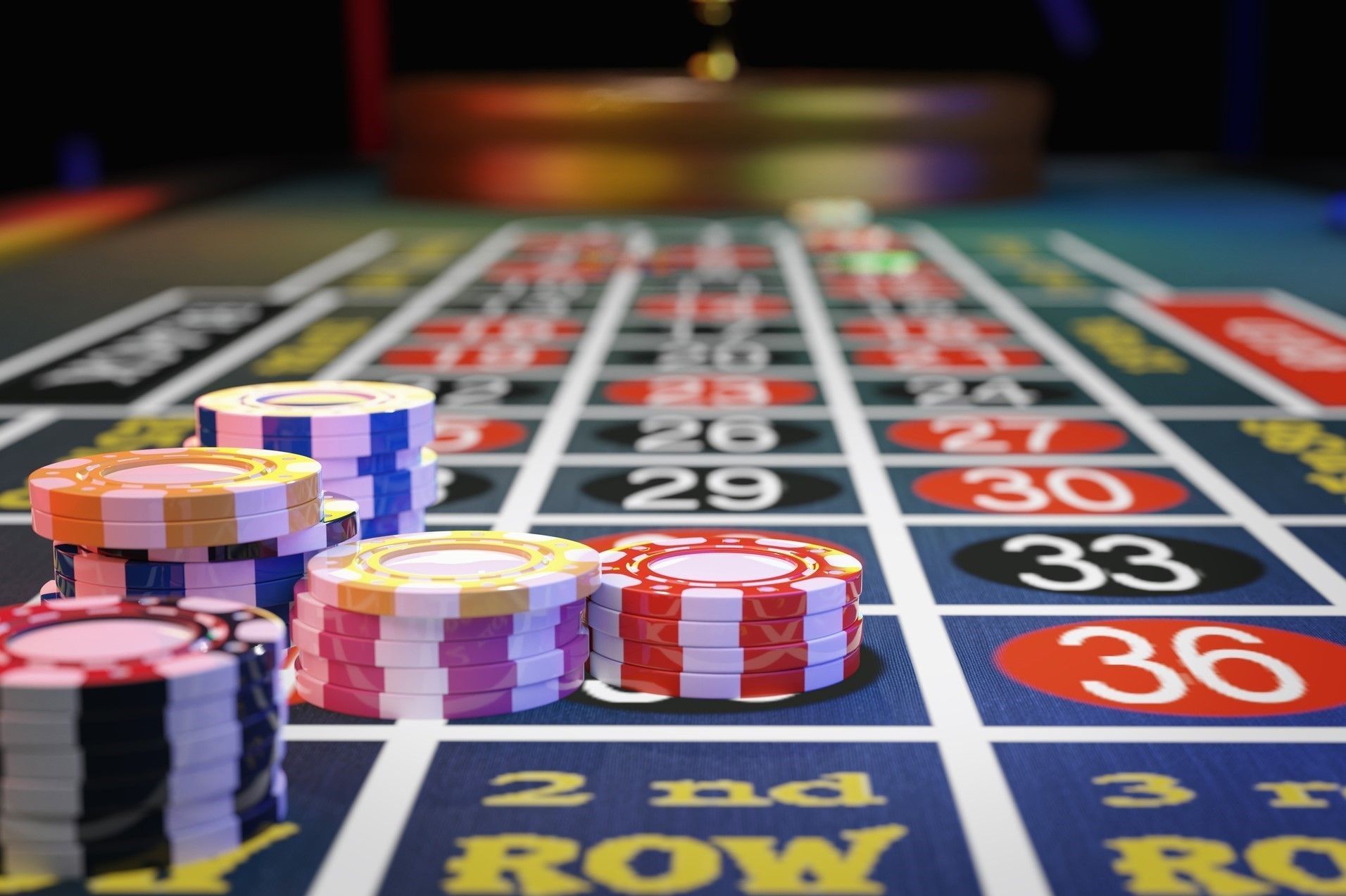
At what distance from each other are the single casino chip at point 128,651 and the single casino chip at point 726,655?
65 cm

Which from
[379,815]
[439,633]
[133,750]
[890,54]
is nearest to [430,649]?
[439,633]

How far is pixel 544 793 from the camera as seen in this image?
238 centimetres

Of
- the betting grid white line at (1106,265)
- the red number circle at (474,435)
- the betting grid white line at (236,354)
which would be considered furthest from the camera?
the betting grid white line at (1106,265)

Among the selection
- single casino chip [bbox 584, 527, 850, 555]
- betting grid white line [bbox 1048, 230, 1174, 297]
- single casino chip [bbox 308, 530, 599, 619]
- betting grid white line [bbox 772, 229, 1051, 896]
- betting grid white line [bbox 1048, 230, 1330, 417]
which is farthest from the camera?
betting grid white line [bbox 1048, 230, 1174, 297]

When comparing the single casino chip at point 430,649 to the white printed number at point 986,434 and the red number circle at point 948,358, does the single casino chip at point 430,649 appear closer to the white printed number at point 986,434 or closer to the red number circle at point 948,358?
the white printed number at point 986,434

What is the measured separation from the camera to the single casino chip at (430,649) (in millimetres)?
2604

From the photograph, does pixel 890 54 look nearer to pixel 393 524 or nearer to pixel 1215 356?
pixel 1215 356

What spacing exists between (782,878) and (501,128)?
11.3 meters

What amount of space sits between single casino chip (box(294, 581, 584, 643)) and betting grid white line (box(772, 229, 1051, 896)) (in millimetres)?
490

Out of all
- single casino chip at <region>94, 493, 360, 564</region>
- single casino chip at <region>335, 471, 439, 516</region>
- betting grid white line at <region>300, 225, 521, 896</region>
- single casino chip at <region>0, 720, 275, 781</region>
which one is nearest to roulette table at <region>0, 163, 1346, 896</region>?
betting grid white line at <region>300, 225, 521, 896</region>

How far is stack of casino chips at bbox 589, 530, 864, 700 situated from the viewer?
8.85 ft

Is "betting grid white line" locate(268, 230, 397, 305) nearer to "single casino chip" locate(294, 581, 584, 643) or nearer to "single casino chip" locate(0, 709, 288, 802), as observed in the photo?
"single casino chip" locate(294, 581, 584, 643)

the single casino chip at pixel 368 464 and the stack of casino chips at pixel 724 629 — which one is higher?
the single casino chip at pixel 368 464

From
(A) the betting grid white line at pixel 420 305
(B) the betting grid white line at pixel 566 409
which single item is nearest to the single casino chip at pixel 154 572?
(B) the betting grid white line at pixel 566 409
